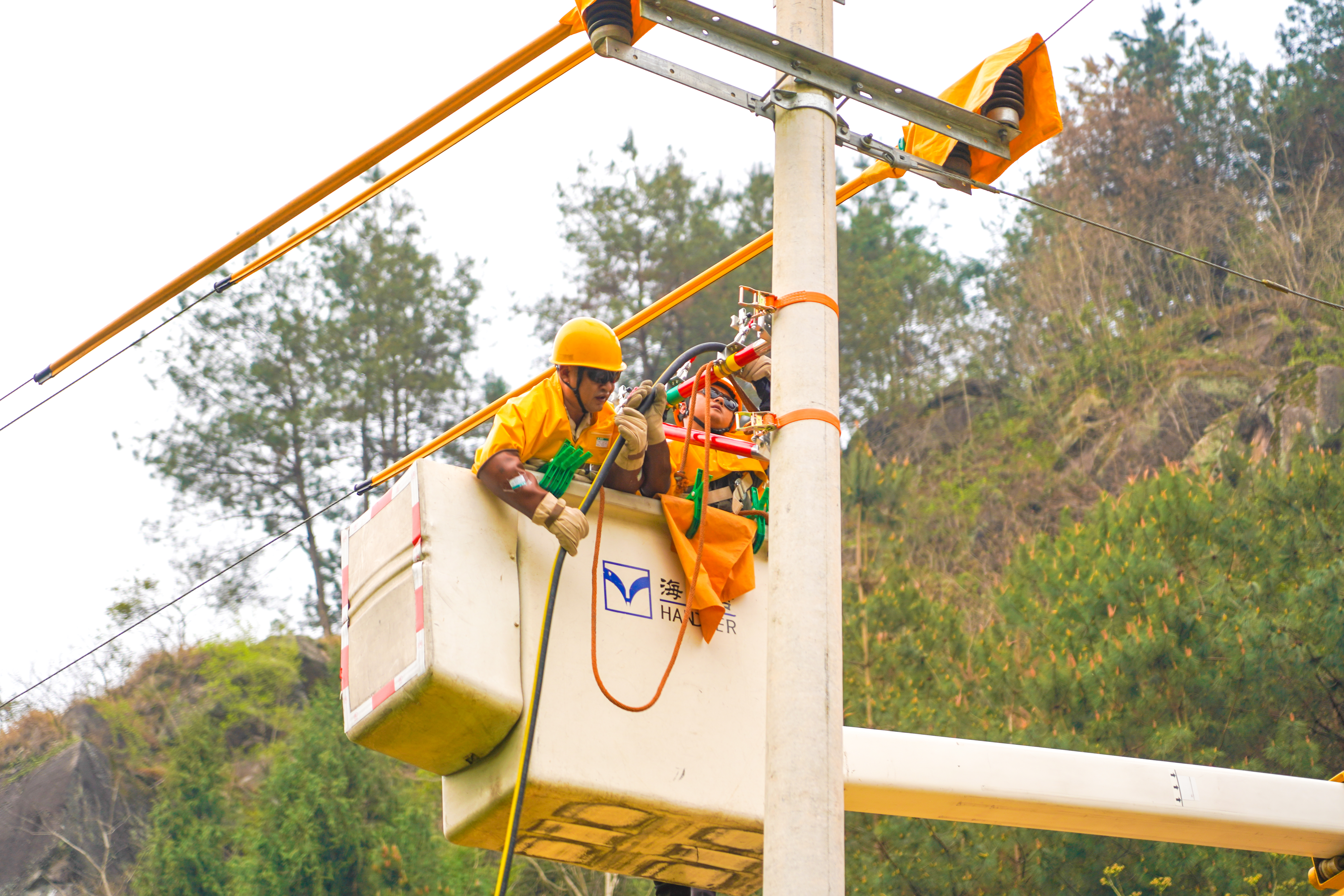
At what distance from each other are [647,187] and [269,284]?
809cm

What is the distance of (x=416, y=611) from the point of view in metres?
4.44

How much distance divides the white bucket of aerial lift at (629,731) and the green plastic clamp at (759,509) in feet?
1.07

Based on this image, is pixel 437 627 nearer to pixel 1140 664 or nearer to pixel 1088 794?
pixel 1088 794

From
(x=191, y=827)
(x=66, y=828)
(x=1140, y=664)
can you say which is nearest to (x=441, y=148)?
(x=1140, y=664)

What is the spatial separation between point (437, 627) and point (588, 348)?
1.15 metres

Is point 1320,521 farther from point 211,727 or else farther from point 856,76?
point 211,727

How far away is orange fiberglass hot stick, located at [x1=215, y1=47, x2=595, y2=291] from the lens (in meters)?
5.62

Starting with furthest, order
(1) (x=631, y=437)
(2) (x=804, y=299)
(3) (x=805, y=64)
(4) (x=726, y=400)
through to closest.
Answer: (4) (x=726, y=400) → (1) (x=631, y=437) → (3) (x=805, y=64) → (2) (x=804, y=299)

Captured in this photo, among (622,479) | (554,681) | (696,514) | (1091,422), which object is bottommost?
(554,681)

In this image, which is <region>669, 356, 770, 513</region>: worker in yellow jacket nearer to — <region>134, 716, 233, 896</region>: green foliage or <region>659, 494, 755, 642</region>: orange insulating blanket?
<region>659, 494, 755, 642</region>: orange insulating blanket

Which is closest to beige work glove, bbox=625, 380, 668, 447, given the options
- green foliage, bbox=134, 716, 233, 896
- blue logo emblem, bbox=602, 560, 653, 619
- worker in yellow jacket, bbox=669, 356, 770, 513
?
worker in yellow jacket, bbox=669, 356, 770, 513

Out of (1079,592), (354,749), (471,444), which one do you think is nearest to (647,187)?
(471,444)

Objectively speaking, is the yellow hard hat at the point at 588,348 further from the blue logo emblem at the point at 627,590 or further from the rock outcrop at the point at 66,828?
the rock outcrop at the point at 66,828

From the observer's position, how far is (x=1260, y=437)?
998 inches
